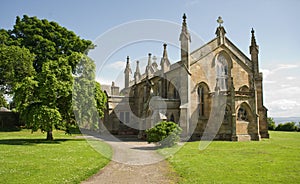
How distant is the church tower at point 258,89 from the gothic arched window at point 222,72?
12.2 ft

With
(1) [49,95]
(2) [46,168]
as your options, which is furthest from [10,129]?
(2) [46,168]

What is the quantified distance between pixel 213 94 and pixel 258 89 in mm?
7351

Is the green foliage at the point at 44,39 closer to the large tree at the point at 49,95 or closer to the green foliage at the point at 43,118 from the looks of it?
the large tree at the point at 49,95

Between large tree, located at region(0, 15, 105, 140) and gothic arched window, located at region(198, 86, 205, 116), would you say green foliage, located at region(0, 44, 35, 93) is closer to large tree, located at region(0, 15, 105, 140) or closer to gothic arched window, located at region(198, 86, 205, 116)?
large tree, located at region(0, 15, 105, 140)

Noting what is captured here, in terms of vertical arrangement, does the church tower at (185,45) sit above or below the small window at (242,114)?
above

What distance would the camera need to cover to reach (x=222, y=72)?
31.3m

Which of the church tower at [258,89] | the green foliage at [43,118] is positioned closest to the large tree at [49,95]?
the green foliage at [43,118]

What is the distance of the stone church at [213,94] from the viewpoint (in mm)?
27078

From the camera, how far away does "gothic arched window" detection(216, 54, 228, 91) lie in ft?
102

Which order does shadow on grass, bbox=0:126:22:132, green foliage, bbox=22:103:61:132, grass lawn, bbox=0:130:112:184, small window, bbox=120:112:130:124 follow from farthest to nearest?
small window, bbox=120:112:130:124, shadow on grass, bbox=0:126:22:132, green foliage, bbox=22:103:61:132, grass lawn, bbox=0:130:112:184

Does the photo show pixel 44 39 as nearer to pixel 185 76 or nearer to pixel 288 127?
pixel 185 76

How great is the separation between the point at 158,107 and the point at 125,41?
36.4 feet

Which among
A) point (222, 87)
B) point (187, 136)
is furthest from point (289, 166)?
point (222, 87)

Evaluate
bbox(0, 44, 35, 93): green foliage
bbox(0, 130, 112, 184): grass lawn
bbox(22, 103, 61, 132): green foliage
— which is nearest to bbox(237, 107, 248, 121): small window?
bbox(0, 130, 112, 184): grass lawn
